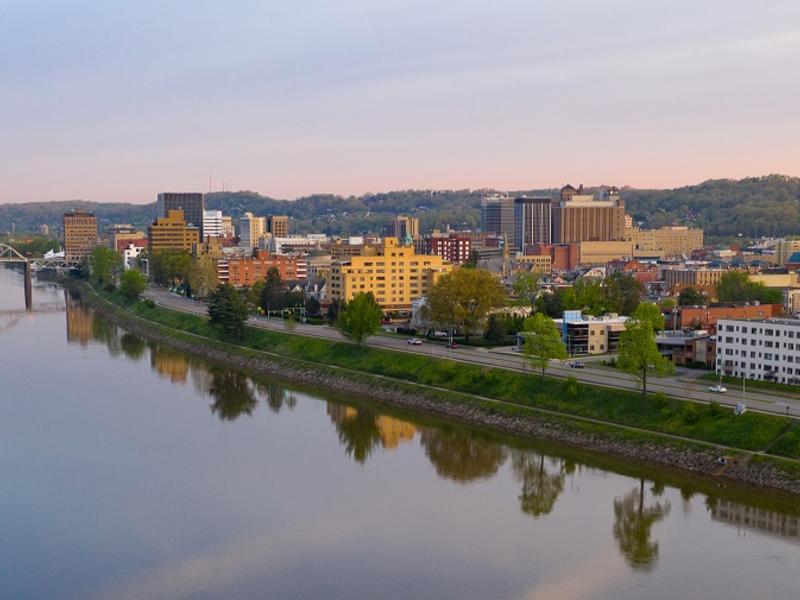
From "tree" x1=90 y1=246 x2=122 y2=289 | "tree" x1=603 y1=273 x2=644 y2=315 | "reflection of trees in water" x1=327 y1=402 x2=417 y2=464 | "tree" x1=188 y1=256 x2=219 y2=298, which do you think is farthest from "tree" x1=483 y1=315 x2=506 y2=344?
"tree" x1=90 y1=246 x2=122 y2=289

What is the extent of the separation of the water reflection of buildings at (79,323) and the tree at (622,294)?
17.2m

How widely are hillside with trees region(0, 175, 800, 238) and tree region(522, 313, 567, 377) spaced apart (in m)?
66.7

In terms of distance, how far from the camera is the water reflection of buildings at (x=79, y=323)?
117 feet

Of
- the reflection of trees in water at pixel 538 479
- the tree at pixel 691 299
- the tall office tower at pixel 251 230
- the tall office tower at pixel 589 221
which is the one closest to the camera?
the reflection of trees in water at pixel 538 479

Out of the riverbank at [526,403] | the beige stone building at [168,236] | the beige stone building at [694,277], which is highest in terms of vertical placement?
the beige stone building at [168,236]

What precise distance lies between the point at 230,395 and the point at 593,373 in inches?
334

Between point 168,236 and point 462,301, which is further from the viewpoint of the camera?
point 168,236

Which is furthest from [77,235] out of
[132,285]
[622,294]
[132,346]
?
[622,294]

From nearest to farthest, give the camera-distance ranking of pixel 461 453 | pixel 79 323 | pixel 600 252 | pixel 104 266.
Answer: pixel 461 453 < pixel 79 323 < pixel 104 266 < pixel 600 252

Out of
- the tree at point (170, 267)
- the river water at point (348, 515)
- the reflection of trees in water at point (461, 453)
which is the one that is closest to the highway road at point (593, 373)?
the river water at point (348, 515)

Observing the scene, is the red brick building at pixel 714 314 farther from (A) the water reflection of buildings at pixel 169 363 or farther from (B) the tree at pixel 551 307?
(A) the water reflection of buildings at pixel 169 363

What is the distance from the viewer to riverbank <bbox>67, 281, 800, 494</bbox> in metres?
15.8

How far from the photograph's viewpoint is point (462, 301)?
2791cm

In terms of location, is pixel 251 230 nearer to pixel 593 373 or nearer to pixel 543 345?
pixel 593 373
